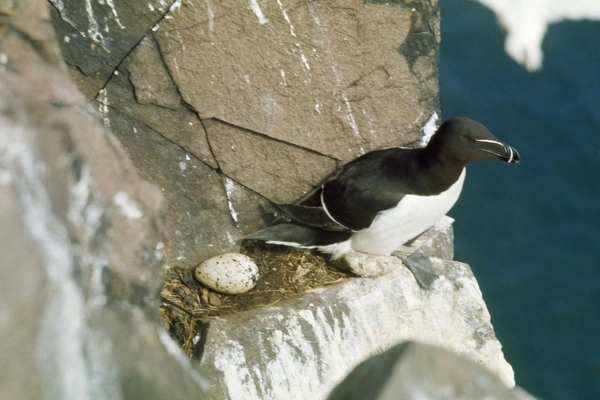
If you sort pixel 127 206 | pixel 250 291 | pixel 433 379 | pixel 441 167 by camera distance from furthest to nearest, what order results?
pixel 250 291, pixel 441 167, pixel 433 379, pixel 127 206

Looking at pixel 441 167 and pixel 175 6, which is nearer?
pixel 175 6

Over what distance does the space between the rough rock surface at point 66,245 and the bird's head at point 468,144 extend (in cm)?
130

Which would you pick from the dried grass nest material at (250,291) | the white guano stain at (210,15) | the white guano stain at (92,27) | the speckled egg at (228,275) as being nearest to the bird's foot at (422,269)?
the dried grass nest material at (250,291)

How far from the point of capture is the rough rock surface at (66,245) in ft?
4.36

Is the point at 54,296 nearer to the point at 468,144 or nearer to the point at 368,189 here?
the point at 368,189

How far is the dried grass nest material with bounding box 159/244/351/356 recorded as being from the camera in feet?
7.86

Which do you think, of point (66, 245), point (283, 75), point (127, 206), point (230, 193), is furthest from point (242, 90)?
point (66, 245)

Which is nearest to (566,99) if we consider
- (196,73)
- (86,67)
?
(196,73)

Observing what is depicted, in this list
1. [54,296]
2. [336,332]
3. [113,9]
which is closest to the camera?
[54,296]

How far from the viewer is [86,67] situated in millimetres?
2320

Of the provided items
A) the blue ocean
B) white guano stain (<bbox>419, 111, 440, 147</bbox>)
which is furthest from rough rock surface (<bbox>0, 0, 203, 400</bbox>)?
the blue ocean

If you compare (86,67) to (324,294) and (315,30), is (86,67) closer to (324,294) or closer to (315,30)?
(315,30)

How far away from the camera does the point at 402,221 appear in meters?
2.67

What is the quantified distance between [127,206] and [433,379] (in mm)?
874
